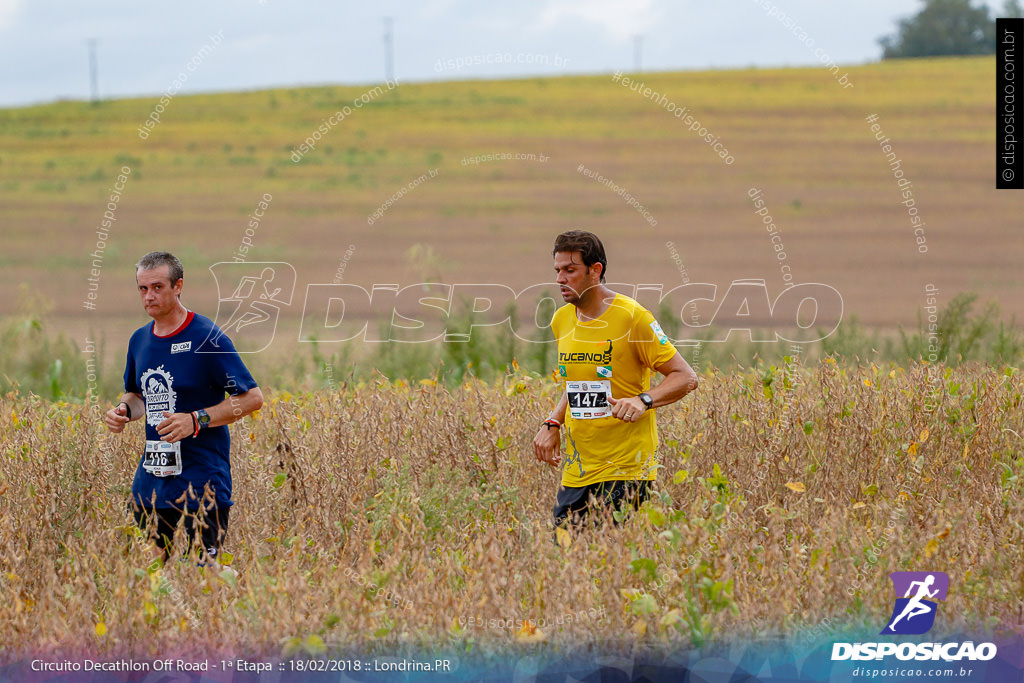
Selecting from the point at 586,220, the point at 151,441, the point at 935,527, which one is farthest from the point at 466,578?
the point at 586,220

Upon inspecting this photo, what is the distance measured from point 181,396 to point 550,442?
1.65m

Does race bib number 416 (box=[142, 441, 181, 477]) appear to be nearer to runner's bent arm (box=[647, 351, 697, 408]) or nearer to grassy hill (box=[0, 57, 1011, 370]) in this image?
runner's bent arm (box=[647, 351, 697, 408])

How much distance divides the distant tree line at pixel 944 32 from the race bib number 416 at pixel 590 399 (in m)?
57.6

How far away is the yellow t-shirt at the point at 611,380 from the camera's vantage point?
4457 millimetres

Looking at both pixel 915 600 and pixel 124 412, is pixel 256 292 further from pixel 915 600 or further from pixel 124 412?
pixel 915 600

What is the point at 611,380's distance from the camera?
452 centimetres

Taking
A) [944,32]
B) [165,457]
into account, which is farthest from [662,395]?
[944,32]

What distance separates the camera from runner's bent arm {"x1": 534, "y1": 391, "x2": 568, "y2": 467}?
15.5 feet

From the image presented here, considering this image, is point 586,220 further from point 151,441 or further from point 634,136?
point 151,441

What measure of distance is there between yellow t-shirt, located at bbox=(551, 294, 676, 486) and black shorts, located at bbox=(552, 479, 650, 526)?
0.03 meters

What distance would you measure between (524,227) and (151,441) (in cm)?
2897

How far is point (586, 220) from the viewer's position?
1346 inches

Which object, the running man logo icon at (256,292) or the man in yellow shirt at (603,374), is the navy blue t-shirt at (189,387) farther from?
the running man logo icon at (256,292)

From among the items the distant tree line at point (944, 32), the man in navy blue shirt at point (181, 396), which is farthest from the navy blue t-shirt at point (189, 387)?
the distant tree line at point (944, 32)
